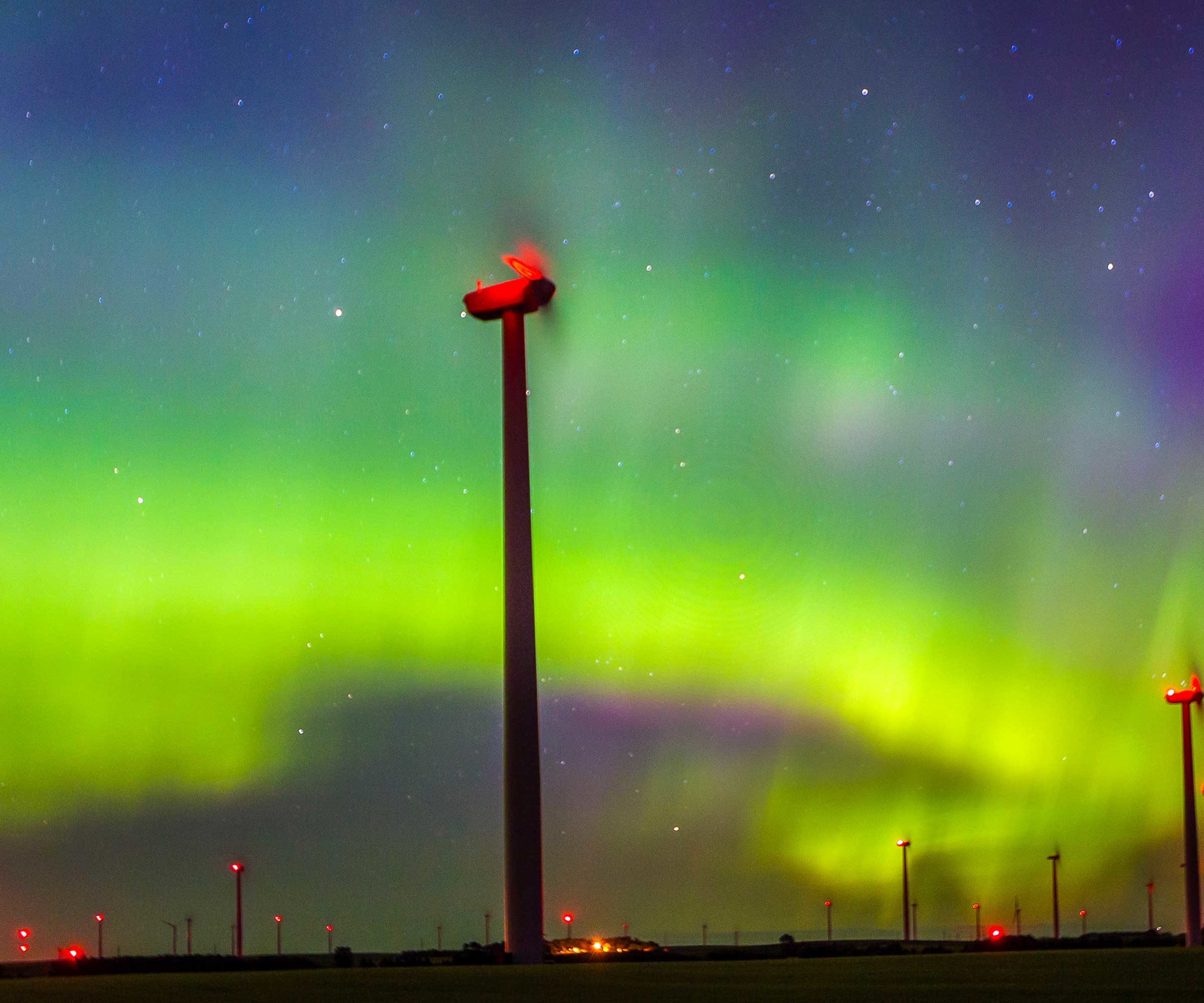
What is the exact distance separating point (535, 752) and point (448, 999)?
43161 millimetres

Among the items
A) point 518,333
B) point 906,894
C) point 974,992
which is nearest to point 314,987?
point 974,992

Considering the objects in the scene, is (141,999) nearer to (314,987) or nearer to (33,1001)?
(33,1001)

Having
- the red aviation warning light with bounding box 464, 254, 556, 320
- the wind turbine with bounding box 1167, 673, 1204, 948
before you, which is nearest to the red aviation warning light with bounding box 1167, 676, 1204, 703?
the wind turbine with bounding box 1167, 673, 1204, 948

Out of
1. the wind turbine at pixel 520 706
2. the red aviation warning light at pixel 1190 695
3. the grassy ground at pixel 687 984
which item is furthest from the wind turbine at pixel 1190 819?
the grassy ground at pixel 687 984

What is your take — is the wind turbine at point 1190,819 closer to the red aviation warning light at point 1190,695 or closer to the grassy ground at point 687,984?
the red aviation warning light at point 1190,695

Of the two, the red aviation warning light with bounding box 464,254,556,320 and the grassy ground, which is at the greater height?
the red aviation warning light with bounding box 464,254,556,320

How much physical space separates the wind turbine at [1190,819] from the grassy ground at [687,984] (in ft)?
167

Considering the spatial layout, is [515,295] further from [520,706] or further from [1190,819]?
[1190,819]

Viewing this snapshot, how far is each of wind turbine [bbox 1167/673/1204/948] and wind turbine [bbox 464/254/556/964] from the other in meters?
33.3

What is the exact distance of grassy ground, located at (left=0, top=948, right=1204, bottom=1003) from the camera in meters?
16.2

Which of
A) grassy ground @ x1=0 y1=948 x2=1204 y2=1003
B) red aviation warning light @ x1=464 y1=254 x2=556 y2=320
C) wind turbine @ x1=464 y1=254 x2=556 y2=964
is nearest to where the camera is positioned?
grassy ground @ x1=0 y1=948 x2=1204 y2=1003

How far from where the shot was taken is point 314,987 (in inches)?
793

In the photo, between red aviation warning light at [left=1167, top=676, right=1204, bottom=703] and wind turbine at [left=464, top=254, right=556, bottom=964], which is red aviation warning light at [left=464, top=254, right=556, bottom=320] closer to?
wind turbine at [left=464, top=254, right=556, bottom=964]

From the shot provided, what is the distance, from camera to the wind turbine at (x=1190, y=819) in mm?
81125
